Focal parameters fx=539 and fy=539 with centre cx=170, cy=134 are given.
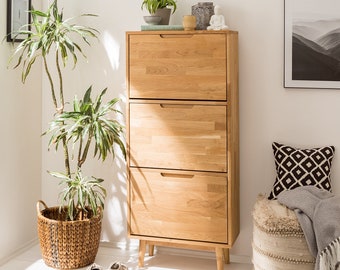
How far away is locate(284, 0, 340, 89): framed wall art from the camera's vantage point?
328 centimetres

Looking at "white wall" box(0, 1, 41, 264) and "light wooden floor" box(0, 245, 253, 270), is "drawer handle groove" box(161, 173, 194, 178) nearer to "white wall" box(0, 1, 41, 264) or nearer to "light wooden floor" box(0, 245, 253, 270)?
"light wooden floor" box(0, 245, 253, 270)

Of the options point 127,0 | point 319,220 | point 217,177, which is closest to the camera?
point 319,220

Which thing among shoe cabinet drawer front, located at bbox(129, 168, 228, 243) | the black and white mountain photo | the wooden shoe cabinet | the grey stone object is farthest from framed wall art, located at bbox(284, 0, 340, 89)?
shoe cabinet drawer front, located at bbox(129, 168, 228, 243)

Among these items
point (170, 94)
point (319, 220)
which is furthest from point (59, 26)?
point (319, 220)

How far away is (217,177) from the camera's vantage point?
318 centimetres

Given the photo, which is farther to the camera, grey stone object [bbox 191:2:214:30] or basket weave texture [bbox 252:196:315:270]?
grey stone object [bbox 191:2:214:30]

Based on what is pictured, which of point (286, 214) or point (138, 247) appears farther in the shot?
point (138, 247)

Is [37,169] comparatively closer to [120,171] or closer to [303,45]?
[120,171]

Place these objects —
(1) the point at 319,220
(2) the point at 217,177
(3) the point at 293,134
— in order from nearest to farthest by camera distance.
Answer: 1. (1) the point at 319,220
2. (2) the point at 217,177
3. (3) the point at 293,134

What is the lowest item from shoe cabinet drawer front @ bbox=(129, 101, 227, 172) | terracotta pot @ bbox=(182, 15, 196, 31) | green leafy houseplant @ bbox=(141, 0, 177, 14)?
shoe cabinet drawer front @ bbox=(129, 101, 227, 172)

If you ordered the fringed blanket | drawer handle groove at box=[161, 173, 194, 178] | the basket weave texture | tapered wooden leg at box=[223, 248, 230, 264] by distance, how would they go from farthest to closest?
tapered wooden leg at box=[223, 248, 230, 264]
drawer handle groove at box=[161, 173, 194, 178]
the basket weave texture
the fringed blanket

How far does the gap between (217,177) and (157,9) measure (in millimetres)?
1115

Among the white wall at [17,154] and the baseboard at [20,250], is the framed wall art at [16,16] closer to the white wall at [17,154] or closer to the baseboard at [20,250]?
the white wall at [17,154]

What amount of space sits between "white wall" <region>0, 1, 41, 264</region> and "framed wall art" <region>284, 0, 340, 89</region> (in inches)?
69.6
